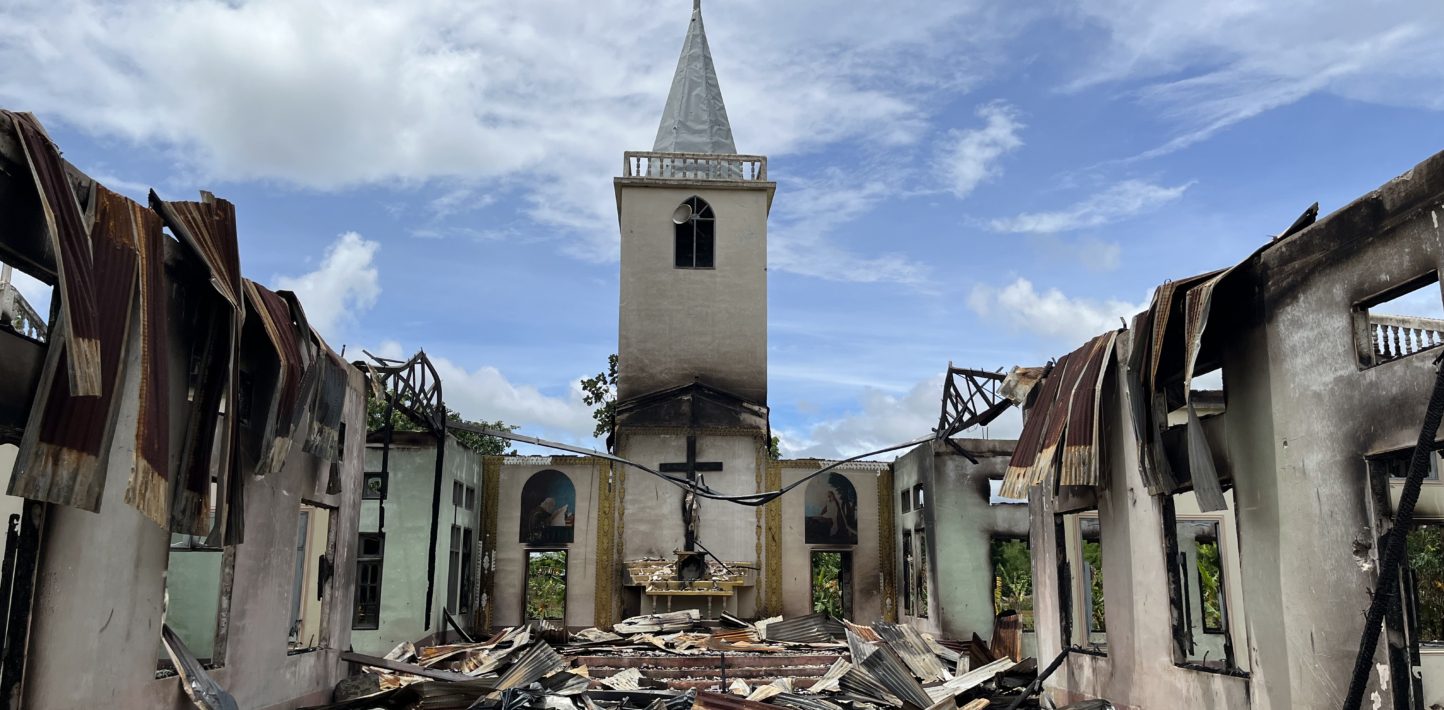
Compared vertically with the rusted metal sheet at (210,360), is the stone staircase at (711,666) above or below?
below

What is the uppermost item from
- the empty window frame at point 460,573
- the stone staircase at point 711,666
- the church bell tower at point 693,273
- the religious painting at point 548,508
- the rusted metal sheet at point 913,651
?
the church bell tower at point 693,273

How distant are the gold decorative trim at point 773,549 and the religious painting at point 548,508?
190 inches

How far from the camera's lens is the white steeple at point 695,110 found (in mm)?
30812

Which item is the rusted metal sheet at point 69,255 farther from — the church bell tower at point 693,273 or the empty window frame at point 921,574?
the church bell tower at point 693,273

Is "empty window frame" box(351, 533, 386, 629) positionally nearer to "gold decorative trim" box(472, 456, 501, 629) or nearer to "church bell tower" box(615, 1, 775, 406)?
"gold decorative trim" box(472, 456, 501, 629)

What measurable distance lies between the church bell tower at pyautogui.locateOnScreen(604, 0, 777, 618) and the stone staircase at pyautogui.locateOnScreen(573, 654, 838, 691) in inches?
250

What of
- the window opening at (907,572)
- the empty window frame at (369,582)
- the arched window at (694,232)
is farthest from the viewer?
the arched window at (694,232)

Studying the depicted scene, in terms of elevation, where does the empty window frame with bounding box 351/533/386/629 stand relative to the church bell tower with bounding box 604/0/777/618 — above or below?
below

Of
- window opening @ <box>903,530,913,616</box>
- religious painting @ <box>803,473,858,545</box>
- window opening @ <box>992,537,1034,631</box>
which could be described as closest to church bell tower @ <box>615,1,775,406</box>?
religious painting @ <box>803,473,858,545</box>

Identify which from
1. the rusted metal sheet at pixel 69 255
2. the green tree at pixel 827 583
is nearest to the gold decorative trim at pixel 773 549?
the green tree at pixel 827 583

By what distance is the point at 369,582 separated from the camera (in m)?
23.1

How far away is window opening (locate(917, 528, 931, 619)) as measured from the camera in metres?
23.7

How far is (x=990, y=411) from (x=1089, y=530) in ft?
14.1

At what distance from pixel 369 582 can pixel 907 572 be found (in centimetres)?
1212
